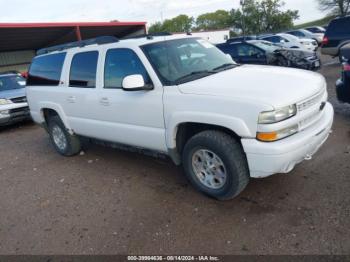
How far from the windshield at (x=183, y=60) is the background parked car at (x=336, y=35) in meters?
9.51

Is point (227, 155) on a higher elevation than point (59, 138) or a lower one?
higher

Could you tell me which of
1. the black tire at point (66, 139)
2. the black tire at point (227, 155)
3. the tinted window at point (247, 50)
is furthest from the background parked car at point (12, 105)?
the tinted window at point (247, 50)

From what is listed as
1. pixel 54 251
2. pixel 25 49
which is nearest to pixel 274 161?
pixel 54 251

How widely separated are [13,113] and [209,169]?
7.48 metres

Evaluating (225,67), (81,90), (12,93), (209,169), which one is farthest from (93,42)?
(12,93)

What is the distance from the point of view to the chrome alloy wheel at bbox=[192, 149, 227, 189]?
3.50 metres

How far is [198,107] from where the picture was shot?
11.0 feet

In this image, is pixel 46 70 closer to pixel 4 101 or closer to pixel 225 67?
pixel 225 67

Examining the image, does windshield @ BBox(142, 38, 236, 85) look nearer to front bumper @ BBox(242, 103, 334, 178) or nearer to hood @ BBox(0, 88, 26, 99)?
front bumper @ BBox(242, 103, 334, 178)

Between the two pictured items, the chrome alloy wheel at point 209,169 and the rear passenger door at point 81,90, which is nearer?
the chrome alloy wheel at point 209,169

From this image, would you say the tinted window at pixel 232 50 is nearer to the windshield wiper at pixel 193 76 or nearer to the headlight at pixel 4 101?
the headlight at pixel 4 101

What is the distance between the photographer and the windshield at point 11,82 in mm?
10053

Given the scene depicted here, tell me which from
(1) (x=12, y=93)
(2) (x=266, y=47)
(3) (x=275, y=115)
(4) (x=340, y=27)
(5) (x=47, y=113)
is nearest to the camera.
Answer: (3) (x=275, y=115)

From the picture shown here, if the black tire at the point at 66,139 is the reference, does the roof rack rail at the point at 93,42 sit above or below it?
above
